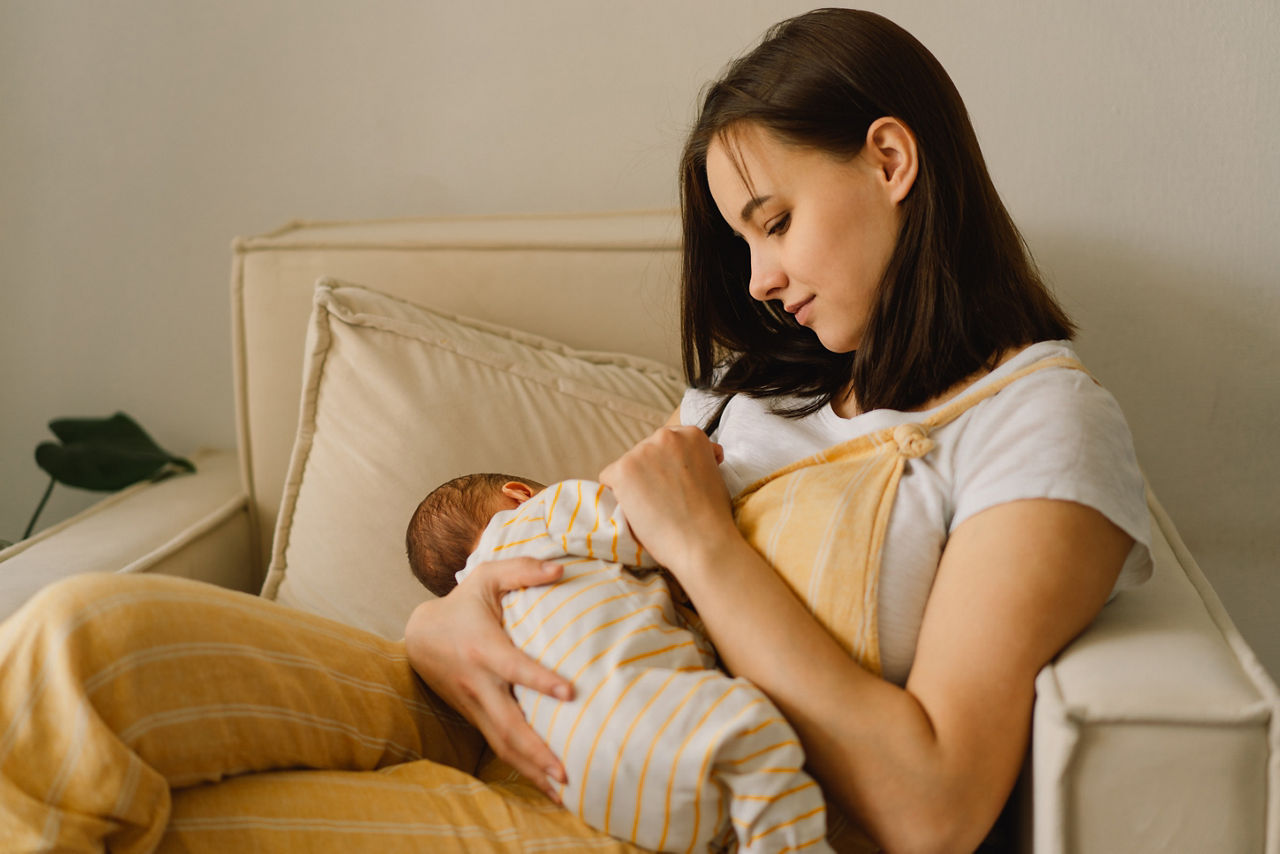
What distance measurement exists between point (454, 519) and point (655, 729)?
19.6 inches

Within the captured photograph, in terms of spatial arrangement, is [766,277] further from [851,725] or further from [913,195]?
[851,725]

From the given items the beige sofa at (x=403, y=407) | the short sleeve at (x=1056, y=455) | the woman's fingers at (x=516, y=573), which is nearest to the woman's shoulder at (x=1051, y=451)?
the short sleeve at (x=1056, y=455)

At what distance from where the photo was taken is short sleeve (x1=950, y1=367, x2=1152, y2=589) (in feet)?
2.59

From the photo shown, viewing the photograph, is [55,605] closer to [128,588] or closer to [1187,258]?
[128,588]

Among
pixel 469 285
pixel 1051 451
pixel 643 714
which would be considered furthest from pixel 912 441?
pixel 469 285

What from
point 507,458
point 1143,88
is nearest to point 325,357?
point 507,458

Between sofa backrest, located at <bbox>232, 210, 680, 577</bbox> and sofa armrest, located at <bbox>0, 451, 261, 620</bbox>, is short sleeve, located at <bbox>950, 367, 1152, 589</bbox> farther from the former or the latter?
sofa armrest, located at <bbox>0, 451, 261, 620</bbox>

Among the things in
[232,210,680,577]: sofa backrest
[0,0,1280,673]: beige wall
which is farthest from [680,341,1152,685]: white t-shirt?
[0,0,1280,673]: beige wall

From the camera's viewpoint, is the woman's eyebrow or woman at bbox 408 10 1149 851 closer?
woman at bbox 408 10 1149 851

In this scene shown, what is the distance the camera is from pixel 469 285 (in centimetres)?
153

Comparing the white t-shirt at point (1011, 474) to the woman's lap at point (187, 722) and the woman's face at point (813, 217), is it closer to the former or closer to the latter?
the woman's face at point (813, 217)

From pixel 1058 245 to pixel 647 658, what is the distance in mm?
1143

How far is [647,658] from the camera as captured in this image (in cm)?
80

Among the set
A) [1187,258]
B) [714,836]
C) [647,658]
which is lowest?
[714,836]
